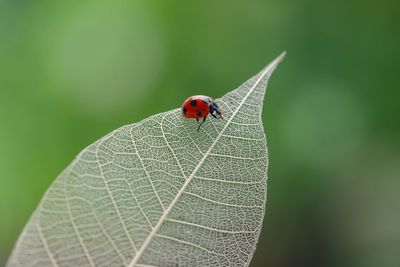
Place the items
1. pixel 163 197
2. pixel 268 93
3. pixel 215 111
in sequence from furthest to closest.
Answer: pixel 268 93
pixel 215 111
pixel 163 197

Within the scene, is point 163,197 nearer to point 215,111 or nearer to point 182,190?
point 182,190

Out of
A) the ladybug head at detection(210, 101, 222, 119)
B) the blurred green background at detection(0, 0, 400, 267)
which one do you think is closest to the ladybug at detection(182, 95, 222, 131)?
the ladybug head at detection(210, 101, 222, 119)

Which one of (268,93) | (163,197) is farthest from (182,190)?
(268,93)

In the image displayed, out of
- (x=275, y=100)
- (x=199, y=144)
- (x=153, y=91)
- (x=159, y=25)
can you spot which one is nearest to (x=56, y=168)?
(x=153, y=91)

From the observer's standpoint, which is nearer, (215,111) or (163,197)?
(163,197)

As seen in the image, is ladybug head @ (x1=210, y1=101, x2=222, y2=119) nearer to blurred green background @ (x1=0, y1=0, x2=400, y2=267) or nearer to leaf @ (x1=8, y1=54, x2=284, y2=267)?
leaf @ (x1=8, y1=54, x2=284, y2=267)

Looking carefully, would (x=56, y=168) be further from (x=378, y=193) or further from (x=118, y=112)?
(x=378, y=193)

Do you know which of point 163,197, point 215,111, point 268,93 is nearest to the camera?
point 163,197
